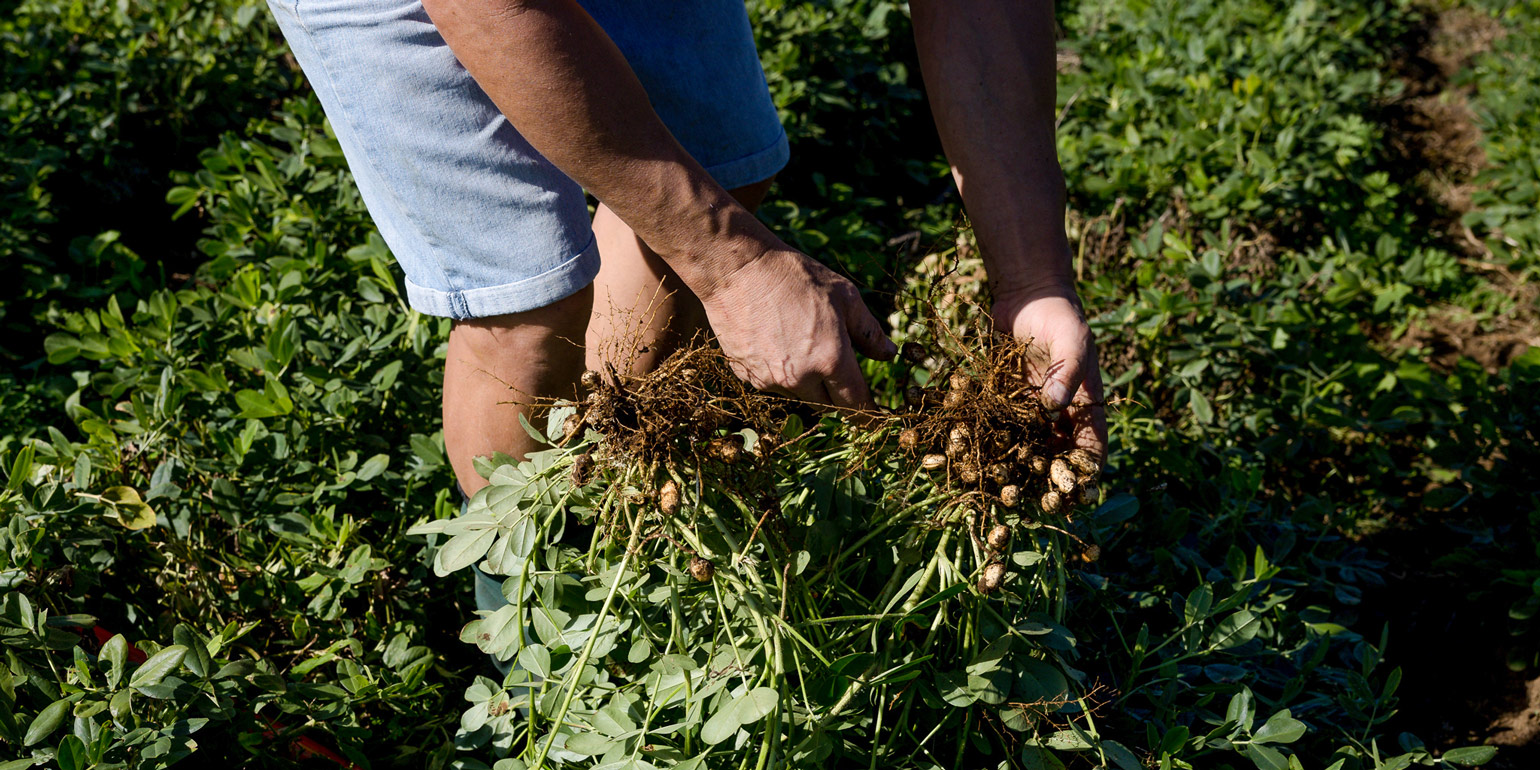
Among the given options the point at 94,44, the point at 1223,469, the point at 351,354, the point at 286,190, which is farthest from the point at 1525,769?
the point at 94,44

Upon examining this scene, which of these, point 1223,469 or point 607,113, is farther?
point 1223,469

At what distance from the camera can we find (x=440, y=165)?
1361 mm

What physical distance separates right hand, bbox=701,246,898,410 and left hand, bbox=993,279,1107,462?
26 centimetres

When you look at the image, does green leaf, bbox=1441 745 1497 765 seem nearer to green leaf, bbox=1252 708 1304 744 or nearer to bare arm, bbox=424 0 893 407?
green leaf, bbox=1252 708 1304 744

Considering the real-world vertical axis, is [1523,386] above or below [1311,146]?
below

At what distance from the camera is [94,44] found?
3.10m

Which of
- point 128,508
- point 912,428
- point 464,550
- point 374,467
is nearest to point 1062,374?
point 912,428

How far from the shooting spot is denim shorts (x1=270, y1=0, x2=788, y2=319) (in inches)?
51.7

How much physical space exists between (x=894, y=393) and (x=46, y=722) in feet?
4.62

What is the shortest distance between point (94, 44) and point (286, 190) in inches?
46.7

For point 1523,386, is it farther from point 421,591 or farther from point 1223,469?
point 421,591

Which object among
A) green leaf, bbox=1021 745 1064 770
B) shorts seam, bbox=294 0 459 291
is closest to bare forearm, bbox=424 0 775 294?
shorts seam, bbox=294 0 459 291

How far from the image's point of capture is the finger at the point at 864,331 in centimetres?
139

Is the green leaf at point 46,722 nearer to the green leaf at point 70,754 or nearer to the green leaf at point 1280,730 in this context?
the green leaf at point 70,754
